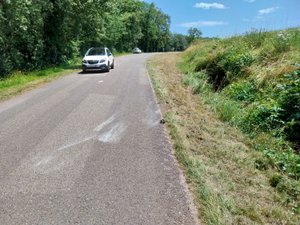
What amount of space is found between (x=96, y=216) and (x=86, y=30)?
89.5ft

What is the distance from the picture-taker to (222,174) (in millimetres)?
5312

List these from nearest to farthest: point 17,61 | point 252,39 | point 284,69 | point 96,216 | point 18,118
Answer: point 96,216, point 18,118, point 284,69, point 252,39, point 17,61

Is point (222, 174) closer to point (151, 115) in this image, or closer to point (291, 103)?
point (291, 103)

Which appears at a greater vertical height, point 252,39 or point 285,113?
point 252,39

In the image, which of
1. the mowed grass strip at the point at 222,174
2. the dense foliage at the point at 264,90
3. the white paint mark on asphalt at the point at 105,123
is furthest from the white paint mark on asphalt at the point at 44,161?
the dense foliage at the point at 264,90

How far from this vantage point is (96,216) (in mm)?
4070

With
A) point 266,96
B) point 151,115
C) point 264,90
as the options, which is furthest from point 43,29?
point 266,96

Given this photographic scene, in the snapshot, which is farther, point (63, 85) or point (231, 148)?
point (63, 85)

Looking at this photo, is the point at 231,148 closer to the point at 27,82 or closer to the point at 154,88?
the point at 154,88

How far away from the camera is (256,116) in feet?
26.5

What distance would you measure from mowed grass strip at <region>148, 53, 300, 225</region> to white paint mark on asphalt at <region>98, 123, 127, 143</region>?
115 cm

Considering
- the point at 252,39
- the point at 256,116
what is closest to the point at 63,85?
the point at 252,39

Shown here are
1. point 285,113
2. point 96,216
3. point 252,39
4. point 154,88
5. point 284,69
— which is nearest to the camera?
point 96,216

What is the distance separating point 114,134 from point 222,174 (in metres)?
2.99
